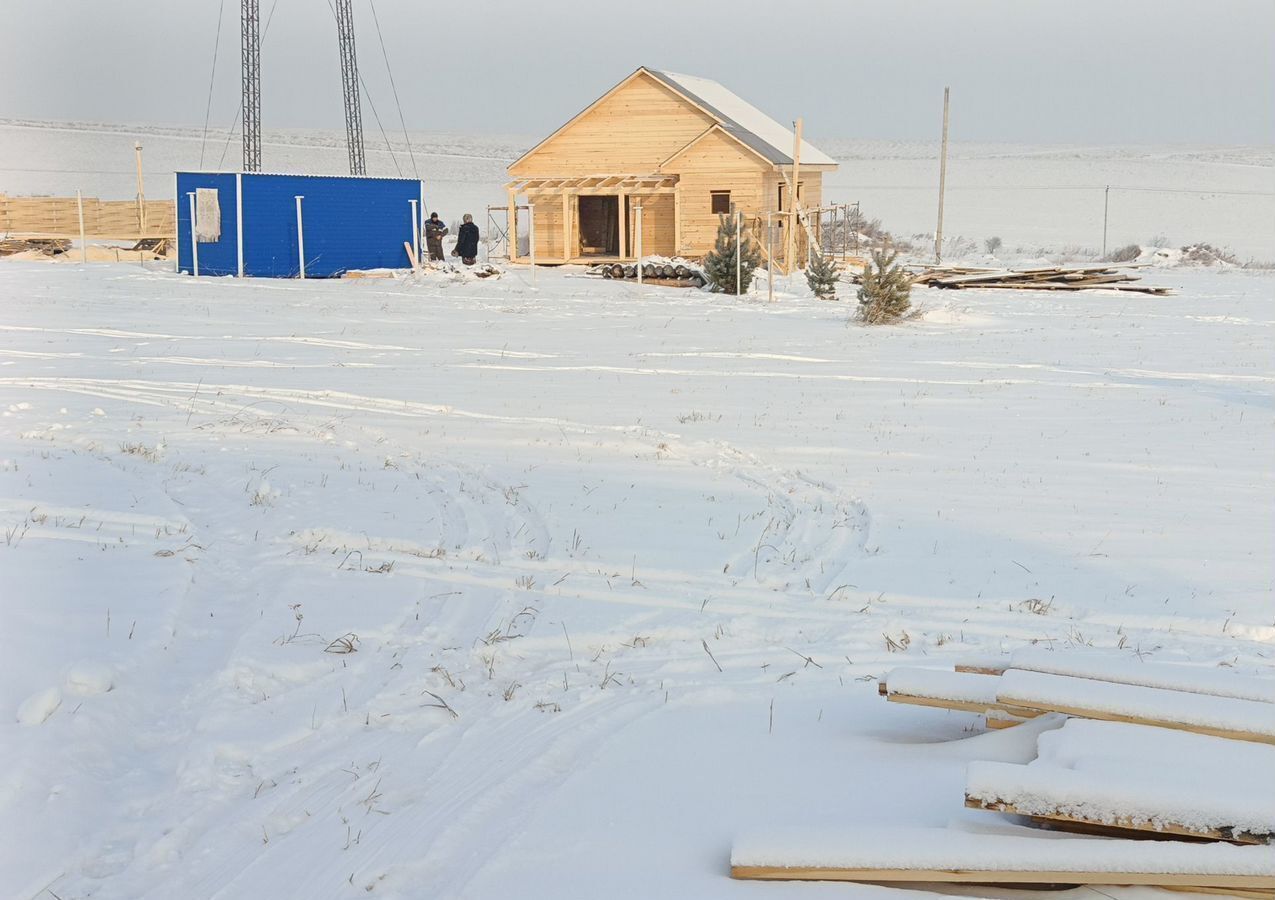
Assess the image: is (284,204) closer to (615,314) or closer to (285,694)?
(615,314)

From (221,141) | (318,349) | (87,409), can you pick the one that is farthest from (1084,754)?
(221,141)

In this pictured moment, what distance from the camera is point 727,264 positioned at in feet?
93.0

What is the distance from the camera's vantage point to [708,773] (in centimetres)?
462

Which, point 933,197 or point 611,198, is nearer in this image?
point 611,198

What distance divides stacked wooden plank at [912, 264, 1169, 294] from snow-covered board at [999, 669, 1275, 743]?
1069 inches

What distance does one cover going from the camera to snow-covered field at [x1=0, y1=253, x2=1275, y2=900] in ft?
13.8

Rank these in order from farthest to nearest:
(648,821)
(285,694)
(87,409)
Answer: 1. (87,409)
2. (285,694)
3. (648,821)

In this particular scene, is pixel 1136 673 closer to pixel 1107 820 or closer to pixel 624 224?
pixel 1107 820

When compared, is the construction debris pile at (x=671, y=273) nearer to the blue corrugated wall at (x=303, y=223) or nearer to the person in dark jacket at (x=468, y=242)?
the person in dark jacket at (x=468, y=242)

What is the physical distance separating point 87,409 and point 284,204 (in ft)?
65.2

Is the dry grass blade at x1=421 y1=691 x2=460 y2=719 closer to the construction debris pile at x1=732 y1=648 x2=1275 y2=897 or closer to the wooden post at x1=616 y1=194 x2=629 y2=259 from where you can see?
the construction debris pile at x1=732 y1=648 x2=1275 y2=897

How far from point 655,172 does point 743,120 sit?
5.46 metres

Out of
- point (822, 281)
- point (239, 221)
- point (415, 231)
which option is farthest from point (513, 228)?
point (822, 281)

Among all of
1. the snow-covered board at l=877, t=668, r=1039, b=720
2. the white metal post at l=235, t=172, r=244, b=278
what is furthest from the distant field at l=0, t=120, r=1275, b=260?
the snow-covered board at l=877, t=668, r=1039, b=720
